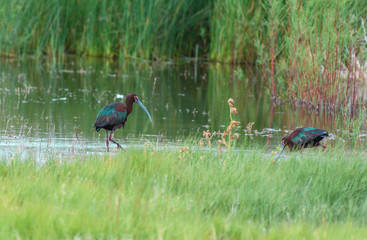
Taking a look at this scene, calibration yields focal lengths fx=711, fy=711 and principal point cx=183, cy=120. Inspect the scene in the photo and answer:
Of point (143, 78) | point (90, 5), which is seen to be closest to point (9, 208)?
point (143, 78)

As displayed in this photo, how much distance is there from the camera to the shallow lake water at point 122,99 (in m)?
8.23

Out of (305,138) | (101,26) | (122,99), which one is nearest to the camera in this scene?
(305,138)

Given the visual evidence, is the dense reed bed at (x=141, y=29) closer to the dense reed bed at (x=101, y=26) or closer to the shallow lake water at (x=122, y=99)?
the dense reed bed at (x=101, y=26)

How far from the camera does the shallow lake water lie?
8234mm

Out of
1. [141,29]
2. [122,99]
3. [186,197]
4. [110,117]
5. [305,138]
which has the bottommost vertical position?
[186,197]

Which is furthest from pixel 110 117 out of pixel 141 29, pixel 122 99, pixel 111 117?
pixel 141 29

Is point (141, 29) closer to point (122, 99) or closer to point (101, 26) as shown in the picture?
point (101, 26)

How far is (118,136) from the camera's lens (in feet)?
28.2

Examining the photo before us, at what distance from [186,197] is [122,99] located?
25.1 feet

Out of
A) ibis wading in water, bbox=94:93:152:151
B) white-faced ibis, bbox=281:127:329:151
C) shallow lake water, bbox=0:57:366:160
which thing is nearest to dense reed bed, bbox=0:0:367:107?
shallow lake water, bbox=0:57:366:160

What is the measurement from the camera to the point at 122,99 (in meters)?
12.4

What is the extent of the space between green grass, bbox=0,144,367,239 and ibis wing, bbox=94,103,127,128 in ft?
4.79

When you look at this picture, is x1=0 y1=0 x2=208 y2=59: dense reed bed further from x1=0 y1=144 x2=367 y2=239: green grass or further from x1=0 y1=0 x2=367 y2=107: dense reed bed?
x1=0 y1=144 x2=367 y2=239: green grass

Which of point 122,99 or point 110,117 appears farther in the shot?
point 122,99
